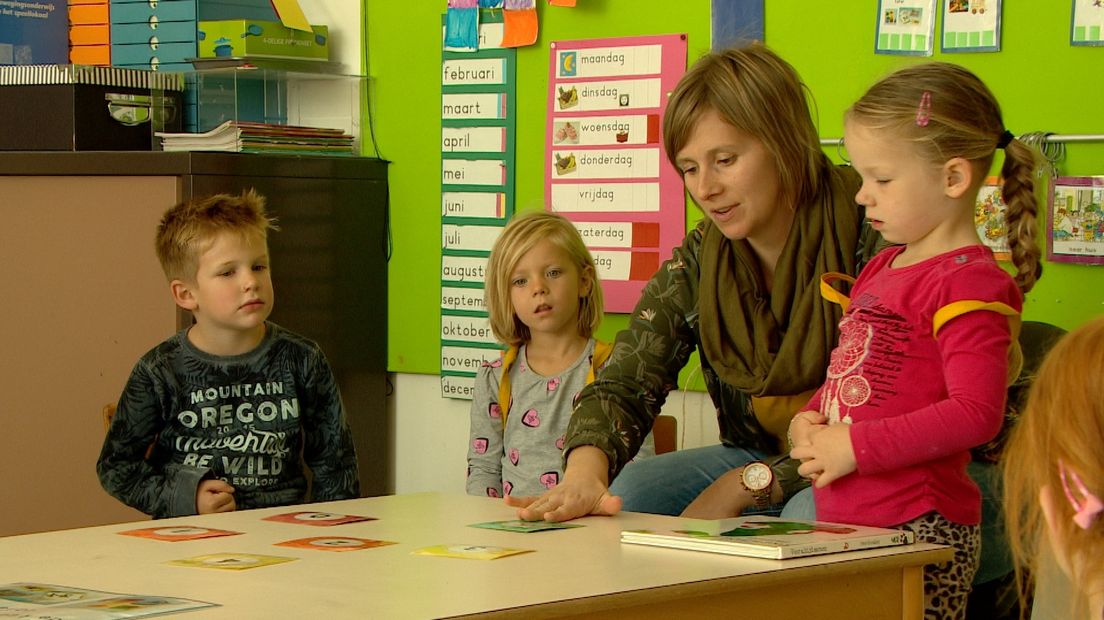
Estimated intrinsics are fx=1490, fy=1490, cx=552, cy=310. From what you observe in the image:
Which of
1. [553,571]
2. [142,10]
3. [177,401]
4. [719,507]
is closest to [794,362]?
[719,507]

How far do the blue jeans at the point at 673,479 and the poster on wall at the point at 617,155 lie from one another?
79 centimetres

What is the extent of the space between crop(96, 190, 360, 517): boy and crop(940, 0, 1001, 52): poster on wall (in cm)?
131

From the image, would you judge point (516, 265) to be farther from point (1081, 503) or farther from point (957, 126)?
point (1081, 503)

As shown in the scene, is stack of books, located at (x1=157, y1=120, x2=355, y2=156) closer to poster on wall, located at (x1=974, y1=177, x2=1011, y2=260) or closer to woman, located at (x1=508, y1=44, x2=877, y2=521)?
woman, located at (x1=508, y1=44, x2=877, y2=521)

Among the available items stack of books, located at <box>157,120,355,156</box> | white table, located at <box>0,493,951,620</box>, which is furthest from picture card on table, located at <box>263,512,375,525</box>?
stack of books, located at <box>157,120,355,156</box>

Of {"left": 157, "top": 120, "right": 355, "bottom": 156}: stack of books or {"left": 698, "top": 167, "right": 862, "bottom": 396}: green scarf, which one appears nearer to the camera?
{"left": 698, "top": 167, "right": 862, "bottom": 396}: green scarf

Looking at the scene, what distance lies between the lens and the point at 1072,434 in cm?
99

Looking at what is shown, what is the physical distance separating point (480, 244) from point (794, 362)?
1447mm

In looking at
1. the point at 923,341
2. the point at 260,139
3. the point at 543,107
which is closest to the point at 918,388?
the point at 923,341

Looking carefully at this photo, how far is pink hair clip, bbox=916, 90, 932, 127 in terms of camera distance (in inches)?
74.3

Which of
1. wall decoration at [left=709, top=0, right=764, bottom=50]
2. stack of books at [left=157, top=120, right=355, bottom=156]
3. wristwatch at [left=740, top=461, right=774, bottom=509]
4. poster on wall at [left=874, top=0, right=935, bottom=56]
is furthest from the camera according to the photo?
stack of books at [left=157, top=120, right=355, bottom=156]

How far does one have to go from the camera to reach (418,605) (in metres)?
1.32

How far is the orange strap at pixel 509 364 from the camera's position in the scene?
9.43 feet

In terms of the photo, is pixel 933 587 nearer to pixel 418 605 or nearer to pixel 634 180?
pixel 418 605
